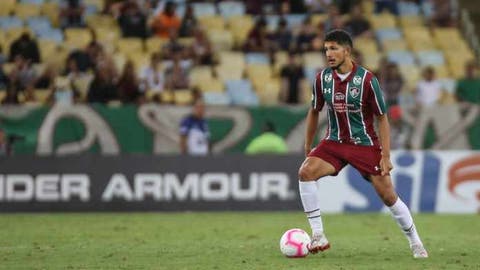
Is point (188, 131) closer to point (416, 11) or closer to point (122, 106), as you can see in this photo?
point (122, 106)

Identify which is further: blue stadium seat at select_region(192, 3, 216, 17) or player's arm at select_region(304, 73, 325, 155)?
blue stadium seat at select_region(192, 3, 216, 17)

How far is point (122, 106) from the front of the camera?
74.0 ft

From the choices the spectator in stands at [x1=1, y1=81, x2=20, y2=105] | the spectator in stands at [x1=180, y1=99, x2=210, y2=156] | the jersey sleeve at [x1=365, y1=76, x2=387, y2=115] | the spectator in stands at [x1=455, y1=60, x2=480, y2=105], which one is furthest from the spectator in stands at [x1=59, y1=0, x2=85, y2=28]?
the jersey sleeve at [x1=365, y1=76, x2=387, y2=115]

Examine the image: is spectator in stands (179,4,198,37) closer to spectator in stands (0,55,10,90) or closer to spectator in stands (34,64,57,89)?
spectator in stands (34,64,57,89)

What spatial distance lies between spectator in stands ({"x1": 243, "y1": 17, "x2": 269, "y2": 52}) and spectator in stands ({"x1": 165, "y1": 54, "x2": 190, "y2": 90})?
2353mm

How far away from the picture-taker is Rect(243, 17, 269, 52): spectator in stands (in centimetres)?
2553

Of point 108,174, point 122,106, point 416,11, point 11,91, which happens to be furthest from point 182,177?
point 416,11

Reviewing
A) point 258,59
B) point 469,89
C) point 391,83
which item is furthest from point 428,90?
point 258,59

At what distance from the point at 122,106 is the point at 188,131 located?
140 centimetres

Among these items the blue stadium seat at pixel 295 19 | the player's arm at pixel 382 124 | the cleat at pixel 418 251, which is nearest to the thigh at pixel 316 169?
the player's arm at pixel 382 124

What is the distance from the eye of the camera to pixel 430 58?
26.9 m

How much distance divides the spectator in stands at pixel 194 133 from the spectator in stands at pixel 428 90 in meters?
4.85

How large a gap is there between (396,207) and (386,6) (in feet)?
53.2

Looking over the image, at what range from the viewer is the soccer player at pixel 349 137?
12.1 metres
